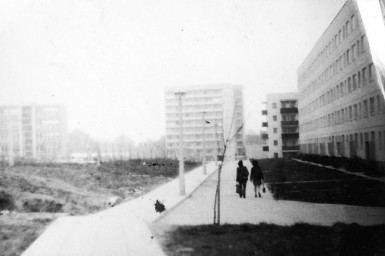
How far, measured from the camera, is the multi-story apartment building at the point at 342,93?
855 cm

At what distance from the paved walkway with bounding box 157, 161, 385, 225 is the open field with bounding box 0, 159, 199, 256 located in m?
2.51

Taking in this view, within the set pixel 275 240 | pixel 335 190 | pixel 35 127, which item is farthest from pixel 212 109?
pixel 35 127

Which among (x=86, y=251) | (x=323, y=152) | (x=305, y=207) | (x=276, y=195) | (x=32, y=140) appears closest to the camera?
(x=86, y=251)

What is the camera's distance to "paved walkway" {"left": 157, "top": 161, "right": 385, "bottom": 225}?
23.2 feet

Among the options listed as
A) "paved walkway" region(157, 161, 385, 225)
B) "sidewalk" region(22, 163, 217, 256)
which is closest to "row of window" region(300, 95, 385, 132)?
"paved walkway" region(157, 161, 385, 225)

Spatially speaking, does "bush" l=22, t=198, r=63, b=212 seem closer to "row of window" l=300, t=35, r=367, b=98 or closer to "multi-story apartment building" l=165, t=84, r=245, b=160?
"multi-story apartment building" l=165, t=84, r=245, b=160

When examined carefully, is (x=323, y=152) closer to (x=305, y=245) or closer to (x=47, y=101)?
(x=305, y=245)

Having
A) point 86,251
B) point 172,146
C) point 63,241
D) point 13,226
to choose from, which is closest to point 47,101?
point 13,226

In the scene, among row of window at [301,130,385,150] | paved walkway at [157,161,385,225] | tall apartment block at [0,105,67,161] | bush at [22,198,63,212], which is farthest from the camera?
row of window at [301,130,385,150]

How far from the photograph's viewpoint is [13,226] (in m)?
7.21

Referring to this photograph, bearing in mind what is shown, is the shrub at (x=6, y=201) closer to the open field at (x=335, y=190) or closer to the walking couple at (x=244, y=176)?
the walking couple at (x=244, y=176)

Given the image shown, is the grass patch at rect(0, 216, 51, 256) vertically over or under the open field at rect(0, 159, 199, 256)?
under

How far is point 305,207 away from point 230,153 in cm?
239

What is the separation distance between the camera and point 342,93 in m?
10.3
